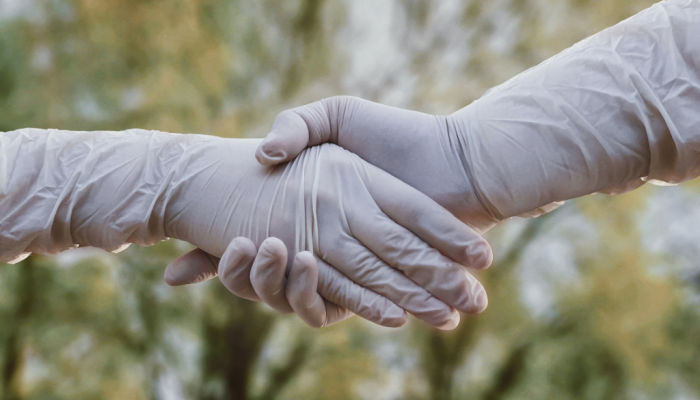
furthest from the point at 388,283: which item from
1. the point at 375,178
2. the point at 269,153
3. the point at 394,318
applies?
the point at 269,153

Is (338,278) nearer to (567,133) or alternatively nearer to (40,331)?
(567,133)

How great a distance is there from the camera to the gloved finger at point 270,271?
116cm

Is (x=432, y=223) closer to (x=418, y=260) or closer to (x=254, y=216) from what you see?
(x=418, y=260)

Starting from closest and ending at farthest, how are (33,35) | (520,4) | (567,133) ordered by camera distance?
(567,133)
(33,35)
(520,4)

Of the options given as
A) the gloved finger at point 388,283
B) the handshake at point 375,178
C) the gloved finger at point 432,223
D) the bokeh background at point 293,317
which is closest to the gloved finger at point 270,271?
the handshake at point 375,178

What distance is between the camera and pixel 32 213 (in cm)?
127

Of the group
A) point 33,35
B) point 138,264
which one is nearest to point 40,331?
point 138,264

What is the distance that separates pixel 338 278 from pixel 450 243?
220mm

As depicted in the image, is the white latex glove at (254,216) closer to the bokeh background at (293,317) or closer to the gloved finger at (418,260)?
the gloved finger at (418,260)

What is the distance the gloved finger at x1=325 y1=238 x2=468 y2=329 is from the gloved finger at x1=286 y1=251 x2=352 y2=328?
7cm

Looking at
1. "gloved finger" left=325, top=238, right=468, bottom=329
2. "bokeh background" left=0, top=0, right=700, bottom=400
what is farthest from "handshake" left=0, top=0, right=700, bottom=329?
"bokeh background" left=0, top=0, right=700, bottom=400

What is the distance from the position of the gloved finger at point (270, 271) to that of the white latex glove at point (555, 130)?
7.1 inches

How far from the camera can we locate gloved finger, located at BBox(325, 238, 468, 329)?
48.5 inches

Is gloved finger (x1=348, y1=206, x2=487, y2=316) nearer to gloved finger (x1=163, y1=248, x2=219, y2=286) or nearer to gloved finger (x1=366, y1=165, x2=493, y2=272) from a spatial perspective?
gloved finger (x1=366, y1=165, x2=493, y2=272)
